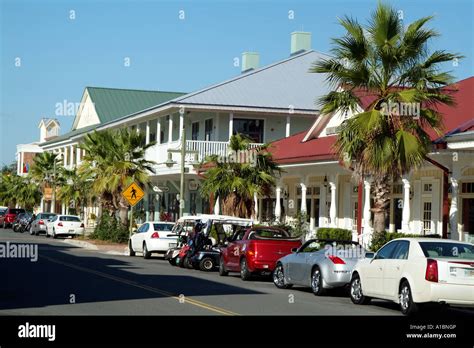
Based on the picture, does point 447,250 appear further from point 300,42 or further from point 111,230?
point 300,42

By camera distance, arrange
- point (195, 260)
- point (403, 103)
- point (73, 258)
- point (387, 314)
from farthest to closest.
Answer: point (73, 258) < point (195, 260) < point (403, 103) < point (387, 314)

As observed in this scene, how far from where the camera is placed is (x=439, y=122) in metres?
26.1

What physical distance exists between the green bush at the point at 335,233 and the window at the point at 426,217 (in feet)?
10.1

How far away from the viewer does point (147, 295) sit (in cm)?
1911

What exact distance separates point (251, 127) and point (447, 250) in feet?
106

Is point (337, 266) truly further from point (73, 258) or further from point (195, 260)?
point (73, 258)

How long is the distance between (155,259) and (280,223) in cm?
564

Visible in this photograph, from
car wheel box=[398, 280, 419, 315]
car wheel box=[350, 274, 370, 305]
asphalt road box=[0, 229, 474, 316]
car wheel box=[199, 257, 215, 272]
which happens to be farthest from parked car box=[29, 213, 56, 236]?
car wheel box=[398, 280, 419, 315]

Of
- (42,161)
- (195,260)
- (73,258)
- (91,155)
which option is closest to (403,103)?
(195,260)

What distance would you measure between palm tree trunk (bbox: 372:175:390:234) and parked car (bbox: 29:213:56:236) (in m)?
35.8

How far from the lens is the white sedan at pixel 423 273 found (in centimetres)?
1656

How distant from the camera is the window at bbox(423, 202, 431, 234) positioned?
3076 cm

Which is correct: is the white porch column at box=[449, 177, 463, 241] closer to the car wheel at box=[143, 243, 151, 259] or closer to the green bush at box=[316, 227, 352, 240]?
the green bush at box=[316, 227, 352, 240]

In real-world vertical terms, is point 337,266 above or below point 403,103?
below
